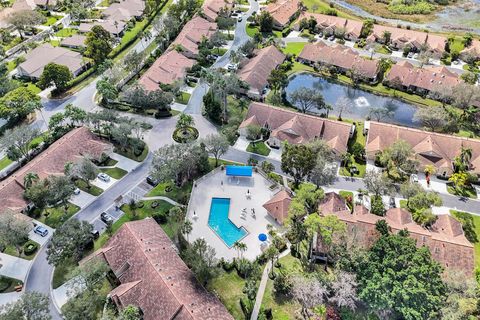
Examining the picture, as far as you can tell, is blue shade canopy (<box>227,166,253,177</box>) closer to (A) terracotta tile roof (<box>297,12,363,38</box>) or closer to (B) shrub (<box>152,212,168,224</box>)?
(B) shrub (<box>152,212,168,224</box>)

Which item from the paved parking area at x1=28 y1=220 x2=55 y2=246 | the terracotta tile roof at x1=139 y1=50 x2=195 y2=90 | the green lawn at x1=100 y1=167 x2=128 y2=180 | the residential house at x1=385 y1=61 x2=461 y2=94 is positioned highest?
the terracotta tile roof at x1=139 y1=50 x2=195 y2=90

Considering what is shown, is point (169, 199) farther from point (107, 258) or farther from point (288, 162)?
point (288, 162)

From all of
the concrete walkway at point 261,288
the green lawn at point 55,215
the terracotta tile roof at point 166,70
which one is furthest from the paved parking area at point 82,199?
the concrete walkway at point 261,288

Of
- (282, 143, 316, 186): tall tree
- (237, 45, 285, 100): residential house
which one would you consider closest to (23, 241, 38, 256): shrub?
(282, 143, 316, 186): tall tree

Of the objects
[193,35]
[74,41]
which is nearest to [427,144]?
[193,35]

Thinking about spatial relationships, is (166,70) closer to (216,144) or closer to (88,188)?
(216,144)

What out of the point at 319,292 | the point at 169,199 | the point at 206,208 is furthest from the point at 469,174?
the point at 169,199
